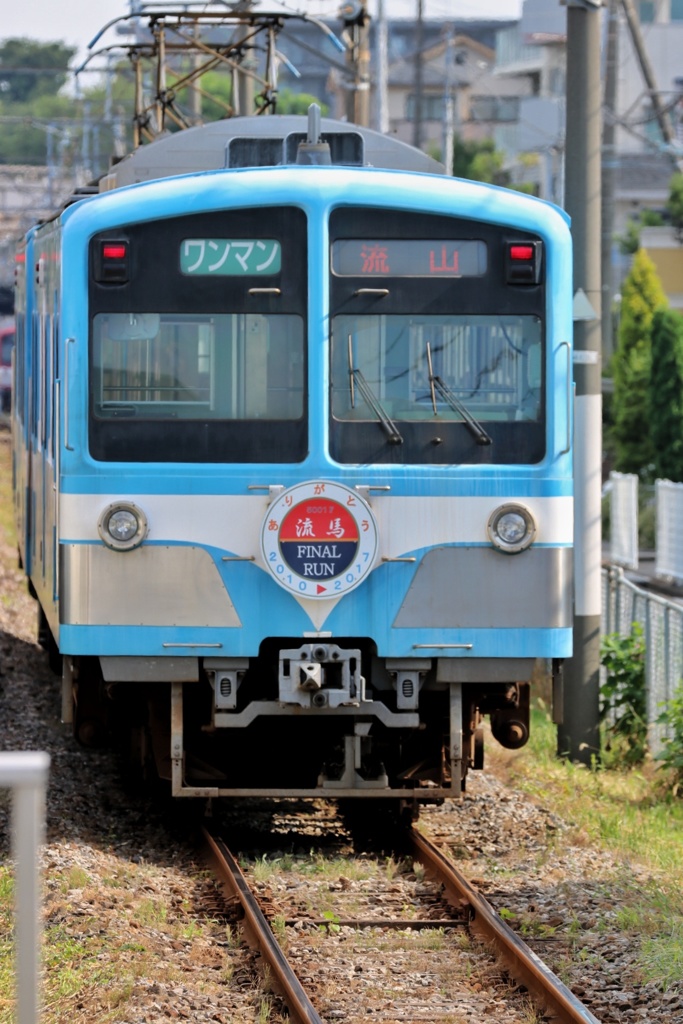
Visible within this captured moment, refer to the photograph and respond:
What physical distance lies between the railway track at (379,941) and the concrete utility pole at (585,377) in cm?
258

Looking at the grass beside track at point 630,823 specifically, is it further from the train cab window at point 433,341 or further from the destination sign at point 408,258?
the destination sign at point 408,258

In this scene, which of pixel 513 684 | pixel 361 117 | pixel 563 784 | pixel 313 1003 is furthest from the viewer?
pixel 361 117

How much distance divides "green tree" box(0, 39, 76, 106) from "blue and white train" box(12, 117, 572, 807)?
238 feet

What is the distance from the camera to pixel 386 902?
749cm

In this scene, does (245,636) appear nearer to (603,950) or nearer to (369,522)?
(369,522)

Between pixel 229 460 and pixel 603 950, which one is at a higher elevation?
pixel 229 460

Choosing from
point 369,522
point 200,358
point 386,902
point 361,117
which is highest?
point 361,117

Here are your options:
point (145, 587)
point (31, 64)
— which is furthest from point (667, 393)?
point (31, 64)

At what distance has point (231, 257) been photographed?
308 inches

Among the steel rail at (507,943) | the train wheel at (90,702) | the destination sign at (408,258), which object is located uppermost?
the destination sign at (408,258)

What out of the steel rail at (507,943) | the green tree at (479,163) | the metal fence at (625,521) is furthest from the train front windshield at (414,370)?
the green tree at (479,163)

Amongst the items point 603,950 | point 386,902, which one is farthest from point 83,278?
point 603,950

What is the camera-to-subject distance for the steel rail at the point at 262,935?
580 centimetres

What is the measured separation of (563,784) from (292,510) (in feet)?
10.2
